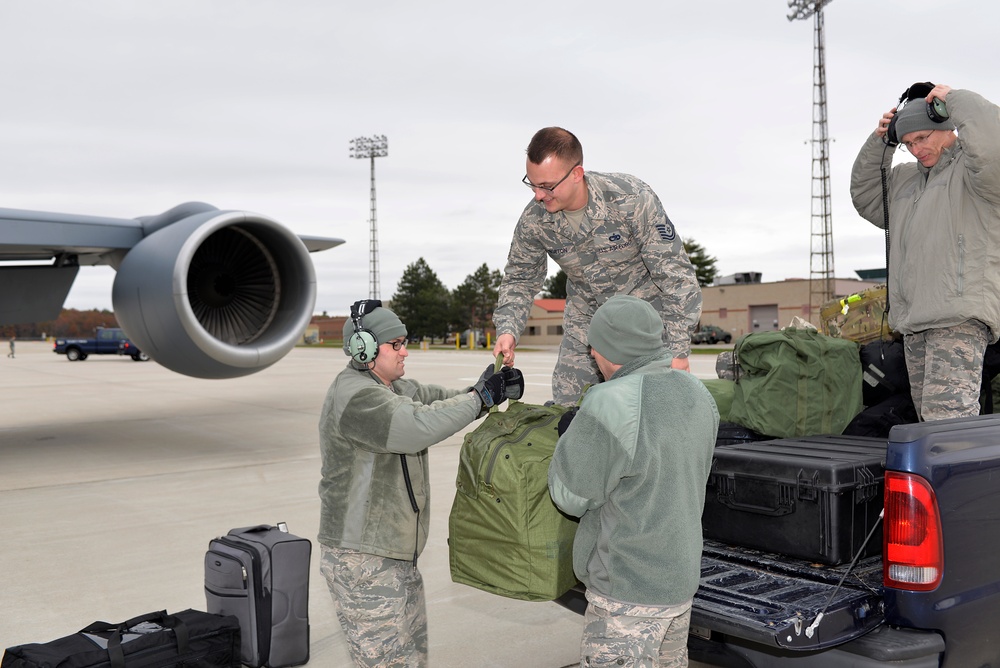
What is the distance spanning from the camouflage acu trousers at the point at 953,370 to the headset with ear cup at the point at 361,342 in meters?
2.14

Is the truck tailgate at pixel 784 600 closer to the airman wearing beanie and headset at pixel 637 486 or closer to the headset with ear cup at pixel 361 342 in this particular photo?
the airman wearing beanie and headset at pixel 637 486

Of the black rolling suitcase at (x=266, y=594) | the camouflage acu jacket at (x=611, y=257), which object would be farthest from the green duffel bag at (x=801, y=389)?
the black rolling suitcase at (x=266, y=594)

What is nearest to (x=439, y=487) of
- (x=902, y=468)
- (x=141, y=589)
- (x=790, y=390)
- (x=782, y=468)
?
(x=141, y=589)

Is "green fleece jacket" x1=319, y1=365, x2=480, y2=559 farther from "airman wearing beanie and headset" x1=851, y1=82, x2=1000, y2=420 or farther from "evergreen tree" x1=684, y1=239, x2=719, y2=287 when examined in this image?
"evergreen tree" x1=684, y1=239, x2=719, y2=287

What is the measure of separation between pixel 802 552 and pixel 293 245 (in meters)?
7.91

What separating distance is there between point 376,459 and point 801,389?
189 cm

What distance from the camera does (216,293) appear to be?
9.54 metres

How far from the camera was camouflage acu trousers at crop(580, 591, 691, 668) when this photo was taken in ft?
7.69

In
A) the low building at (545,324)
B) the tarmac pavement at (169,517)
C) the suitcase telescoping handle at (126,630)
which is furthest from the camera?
the low building at (545,324)

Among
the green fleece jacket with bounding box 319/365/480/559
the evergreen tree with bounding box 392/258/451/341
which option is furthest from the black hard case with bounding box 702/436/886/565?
the evergreen tree with bounding box 392/258/451/341

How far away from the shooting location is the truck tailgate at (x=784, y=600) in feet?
7.72

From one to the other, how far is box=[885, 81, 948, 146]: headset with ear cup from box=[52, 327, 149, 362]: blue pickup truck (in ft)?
124

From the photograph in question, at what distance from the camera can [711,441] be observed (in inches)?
96.6

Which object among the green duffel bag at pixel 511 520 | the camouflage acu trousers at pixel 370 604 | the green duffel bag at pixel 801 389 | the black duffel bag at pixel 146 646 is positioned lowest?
the black duffel bag at pixel 146 646
